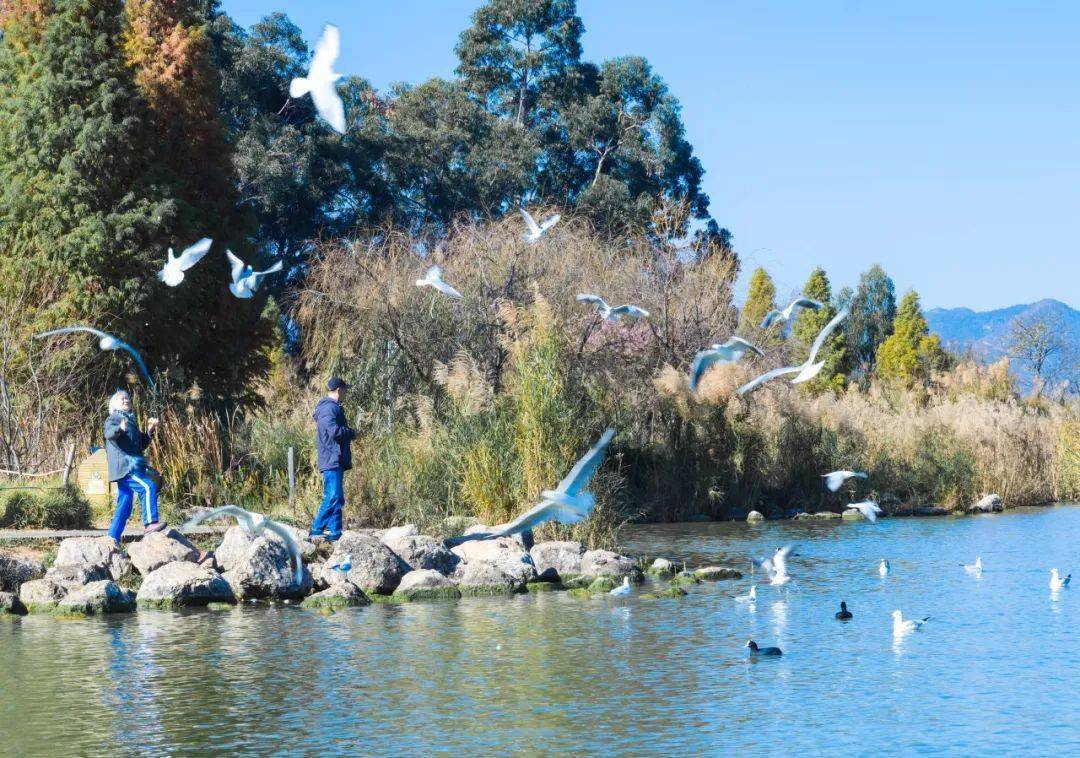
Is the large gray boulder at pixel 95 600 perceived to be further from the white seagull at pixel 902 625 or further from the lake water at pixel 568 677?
the white seagull at pixel 902 625

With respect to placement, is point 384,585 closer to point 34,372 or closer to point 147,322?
point 34,372

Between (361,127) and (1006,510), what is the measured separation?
25.7 m

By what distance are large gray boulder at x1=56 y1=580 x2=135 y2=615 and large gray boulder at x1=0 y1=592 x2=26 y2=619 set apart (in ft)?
1.33

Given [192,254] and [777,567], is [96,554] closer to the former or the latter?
[192,254]

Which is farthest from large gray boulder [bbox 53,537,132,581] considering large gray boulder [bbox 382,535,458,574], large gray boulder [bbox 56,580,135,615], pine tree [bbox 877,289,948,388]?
pine tree [bbox 877,289,948,388]

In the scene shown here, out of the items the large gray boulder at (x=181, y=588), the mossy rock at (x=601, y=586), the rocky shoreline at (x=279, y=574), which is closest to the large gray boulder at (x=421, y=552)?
the rocky shoreline at (x=279, y=574)

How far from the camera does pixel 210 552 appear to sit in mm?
16734

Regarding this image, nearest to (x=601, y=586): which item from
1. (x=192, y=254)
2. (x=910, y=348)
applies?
(x=192, y=254)

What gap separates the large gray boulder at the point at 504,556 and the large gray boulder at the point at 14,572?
498 cm

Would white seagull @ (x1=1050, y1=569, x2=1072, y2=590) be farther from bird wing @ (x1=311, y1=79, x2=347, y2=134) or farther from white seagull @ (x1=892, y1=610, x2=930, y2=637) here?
bird wing @ (x1=311, y1=79, x2=347, y2=134)

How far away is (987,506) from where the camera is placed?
28234mm

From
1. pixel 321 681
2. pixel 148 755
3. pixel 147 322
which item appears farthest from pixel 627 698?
pixel 147 322

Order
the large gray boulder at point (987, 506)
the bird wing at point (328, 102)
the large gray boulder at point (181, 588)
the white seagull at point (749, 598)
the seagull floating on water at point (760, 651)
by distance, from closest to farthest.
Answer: the bird wing at point (328, 102)
the seagull floating on water at point (760, 651)
the white seagull at point (749, 598)
the large gray boulder at point (181, 588)
the large gray boulder at point (987, 506)

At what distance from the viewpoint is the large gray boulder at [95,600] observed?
1497 cm
